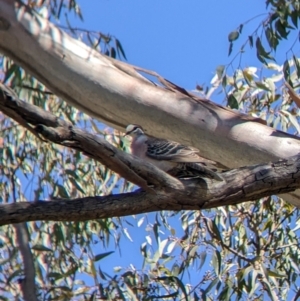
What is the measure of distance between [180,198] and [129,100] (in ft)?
2.79

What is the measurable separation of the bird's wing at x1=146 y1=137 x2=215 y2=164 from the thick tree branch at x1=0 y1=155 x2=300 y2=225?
281mm

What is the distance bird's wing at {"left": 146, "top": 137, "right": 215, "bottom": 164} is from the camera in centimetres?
299

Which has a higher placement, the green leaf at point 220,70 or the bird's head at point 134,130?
the green leaf at point 220,70

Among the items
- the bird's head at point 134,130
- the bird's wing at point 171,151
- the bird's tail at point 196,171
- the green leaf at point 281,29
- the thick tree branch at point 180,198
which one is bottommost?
the thick tree branch at point 180,198

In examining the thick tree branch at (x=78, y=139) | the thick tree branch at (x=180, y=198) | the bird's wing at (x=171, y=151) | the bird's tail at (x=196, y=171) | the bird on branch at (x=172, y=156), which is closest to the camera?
the thick tree branch at (x=78, y=139)

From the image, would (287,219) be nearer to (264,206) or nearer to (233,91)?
(264,206)

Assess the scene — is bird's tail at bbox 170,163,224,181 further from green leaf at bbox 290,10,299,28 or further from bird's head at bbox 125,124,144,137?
green leaf at bbox 290,10,299,28

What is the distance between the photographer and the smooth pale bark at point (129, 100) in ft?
10.7

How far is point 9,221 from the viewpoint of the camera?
2.39 metres

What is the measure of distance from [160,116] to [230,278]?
1444 millimetres

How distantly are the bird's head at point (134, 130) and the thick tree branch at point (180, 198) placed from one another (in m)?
0.74

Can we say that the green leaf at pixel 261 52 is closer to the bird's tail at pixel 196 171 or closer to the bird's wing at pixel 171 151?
the bird's wing at pixel 171 151

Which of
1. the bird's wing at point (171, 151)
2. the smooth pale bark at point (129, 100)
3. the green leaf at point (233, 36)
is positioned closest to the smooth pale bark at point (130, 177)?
the bird's wing at point (171, 151)

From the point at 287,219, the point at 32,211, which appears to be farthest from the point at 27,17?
the point at 287,219
